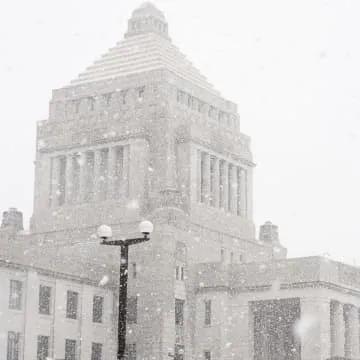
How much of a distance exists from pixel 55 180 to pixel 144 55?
40.6 ft

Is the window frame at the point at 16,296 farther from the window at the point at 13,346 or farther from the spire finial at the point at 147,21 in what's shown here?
the spire finial at the point at 147,21

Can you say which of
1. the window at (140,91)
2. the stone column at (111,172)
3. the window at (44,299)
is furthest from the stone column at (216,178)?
the window at (44,299)

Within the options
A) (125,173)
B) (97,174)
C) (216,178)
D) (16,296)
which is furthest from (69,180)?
(16,296)

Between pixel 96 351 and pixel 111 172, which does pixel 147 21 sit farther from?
pixel 96 351

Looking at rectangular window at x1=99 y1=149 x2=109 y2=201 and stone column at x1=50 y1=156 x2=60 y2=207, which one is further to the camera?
stone column at x1=50 y1=156 x2=60 y2=207

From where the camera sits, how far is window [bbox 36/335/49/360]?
207ft

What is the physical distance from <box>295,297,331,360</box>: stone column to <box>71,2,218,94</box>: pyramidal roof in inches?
900

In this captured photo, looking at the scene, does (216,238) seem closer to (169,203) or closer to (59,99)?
(169,203)

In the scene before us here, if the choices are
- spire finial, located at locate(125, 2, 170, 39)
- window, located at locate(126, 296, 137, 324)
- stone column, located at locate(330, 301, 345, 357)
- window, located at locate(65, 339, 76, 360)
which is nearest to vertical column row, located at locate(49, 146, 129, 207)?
window, located at locate(126, 296, 137, 324)

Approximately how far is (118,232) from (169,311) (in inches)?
329

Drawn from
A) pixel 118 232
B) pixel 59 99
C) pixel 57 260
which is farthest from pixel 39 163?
pixel 57 260

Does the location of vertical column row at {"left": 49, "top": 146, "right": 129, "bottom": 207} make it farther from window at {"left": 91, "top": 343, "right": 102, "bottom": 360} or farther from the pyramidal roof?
window at {"left": 91, "top": 343, "right": 102, "bottom": 360}

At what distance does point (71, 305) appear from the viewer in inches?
2611

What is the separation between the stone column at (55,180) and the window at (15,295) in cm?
1885
